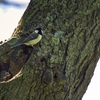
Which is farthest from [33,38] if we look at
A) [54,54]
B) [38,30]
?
[54,54]

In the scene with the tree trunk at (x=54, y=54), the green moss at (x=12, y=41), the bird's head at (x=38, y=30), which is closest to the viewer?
the tree trunk at (x=54, y=54)

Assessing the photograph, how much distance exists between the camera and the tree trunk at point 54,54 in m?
2.80

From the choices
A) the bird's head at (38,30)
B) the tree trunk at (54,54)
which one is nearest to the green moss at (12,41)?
the tree trunk at (54,54)

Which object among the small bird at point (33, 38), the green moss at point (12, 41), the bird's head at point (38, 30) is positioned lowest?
the green moss at point (12, 41)

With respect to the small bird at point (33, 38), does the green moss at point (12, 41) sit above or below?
below

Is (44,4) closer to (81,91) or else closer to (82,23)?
(82,23)

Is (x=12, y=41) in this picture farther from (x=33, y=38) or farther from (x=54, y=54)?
(x=54, y=54)

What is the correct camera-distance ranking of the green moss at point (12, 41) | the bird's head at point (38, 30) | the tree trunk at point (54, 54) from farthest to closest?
the green moss at point (12, 41)
the bird's head at point (38, 30)
the tree trunk at point (54, 54)

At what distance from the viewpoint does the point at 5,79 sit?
2961 millimetres

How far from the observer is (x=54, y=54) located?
2936mm

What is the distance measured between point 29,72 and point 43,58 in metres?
0.15

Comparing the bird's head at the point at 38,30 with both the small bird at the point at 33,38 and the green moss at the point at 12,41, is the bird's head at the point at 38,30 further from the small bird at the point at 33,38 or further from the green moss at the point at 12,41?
the green moss at the point at 12,41

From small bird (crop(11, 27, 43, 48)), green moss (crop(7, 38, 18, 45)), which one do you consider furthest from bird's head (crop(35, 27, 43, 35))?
green moss (crop(7, 38, 18, 45))

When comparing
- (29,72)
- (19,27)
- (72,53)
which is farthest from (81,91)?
(19,27)
